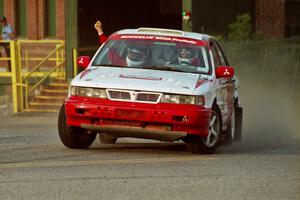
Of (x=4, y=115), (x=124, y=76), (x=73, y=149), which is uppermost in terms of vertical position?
(x=124, y=76)

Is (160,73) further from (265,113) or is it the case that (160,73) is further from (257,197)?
(265,113)

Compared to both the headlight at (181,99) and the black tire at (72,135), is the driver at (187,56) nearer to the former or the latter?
the headlight at (181,99)

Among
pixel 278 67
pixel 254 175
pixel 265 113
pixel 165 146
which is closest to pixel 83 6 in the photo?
pixel 278 67

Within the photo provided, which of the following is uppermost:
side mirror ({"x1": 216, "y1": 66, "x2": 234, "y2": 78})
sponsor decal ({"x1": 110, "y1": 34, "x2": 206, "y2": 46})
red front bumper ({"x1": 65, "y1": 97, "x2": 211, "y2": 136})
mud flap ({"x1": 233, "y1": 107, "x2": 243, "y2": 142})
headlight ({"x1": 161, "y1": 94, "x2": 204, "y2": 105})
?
sponsor decal ({"x1": 110, "y1": 34, "x2": 206, "y2": 46})

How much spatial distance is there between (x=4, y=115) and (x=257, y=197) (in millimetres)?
17240

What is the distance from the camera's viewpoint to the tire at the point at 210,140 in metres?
13.1

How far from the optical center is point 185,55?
13.9 meters

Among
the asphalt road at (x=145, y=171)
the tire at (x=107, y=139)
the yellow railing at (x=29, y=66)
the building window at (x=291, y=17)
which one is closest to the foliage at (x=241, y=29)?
the yellow railing at (x=29, y=66)

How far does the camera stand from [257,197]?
9578 millimetres

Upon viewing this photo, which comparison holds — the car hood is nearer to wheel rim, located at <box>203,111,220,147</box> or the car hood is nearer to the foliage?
wheel rim, located at <box>203,111,220,147</box>

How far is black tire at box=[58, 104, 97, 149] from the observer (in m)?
13.4

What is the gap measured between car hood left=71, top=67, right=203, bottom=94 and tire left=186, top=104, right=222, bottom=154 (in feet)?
1.77

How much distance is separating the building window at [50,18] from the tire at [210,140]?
17.6m

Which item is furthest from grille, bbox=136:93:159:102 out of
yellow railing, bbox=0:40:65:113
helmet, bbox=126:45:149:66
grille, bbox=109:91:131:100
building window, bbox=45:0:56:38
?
building window, bbox=45:0:56:38
